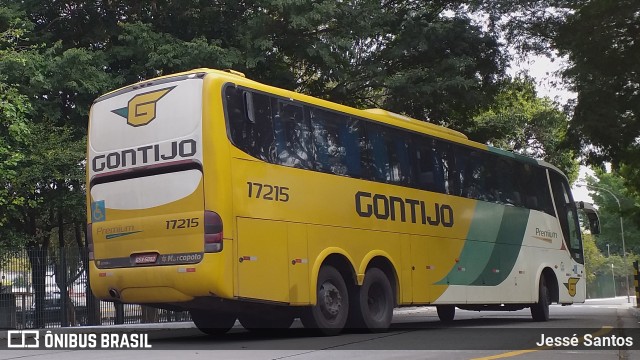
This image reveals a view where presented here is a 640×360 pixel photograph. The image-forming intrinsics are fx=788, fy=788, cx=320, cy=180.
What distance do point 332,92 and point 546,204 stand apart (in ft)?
20.9

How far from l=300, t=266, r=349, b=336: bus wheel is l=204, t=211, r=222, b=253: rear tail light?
2.22 m

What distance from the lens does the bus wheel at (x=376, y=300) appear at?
13.3m

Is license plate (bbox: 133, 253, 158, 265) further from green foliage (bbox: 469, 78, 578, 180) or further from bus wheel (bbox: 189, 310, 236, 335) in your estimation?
green foliage (bbox: 469, 78, 578, 180)

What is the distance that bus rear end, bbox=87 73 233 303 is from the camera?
11.0m

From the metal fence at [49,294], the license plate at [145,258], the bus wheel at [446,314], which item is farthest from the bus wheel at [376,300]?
the metal fence at [49,294]

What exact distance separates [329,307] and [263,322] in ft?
7.69

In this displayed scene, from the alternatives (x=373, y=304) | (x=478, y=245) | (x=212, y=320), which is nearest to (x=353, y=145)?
(x=373, y=304)

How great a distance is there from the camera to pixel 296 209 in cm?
1228

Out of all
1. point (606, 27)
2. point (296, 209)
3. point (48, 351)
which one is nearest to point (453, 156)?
point (606, 27)

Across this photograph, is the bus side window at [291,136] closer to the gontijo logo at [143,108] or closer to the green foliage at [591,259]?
the gontijo logo at [143,108]

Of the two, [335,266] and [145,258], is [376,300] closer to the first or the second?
[335,266]

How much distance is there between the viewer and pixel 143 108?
11953mm

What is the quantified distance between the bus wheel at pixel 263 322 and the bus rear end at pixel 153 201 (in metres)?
2.36

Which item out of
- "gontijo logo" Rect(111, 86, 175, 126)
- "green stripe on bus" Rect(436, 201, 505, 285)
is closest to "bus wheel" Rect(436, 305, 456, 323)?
"green stripe on bus" Rect(436, 201, 505, 285)
